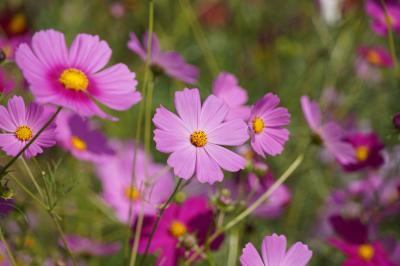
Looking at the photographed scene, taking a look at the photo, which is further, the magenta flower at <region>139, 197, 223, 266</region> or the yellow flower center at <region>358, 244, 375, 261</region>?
the yellow flower center at <region>358, 244, 375, 261</region>

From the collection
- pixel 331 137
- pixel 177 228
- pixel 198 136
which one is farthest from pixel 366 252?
pixel 198 136

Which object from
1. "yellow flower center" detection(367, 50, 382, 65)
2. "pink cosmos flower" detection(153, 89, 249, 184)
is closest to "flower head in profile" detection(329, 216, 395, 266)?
"pink cosmos flower" detection(153, 89, 249, 184)

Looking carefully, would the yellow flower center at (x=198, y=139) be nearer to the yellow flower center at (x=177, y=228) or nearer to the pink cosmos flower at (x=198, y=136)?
the pink cosmos flower at (x=198, y=136)

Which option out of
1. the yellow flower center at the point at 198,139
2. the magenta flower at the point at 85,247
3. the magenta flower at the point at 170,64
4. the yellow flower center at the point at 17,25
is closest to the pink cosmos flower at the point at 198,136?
the yellow flower center at the point at 198,139

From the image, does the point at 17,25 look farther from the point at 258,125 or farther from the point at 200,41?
the point at 258,125

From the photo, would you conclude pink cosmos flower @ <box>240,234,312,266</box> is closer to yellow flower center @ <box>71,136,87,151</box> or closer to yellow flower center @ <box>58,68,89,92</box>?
Result: yellow flower center @ <box>58,68,89,92</box>

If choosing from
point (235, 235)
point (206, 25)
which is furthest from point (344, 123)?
point (206, 25)

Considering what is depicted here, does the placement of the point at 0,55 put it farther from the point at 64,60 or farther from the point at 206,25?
the point at 206,25
